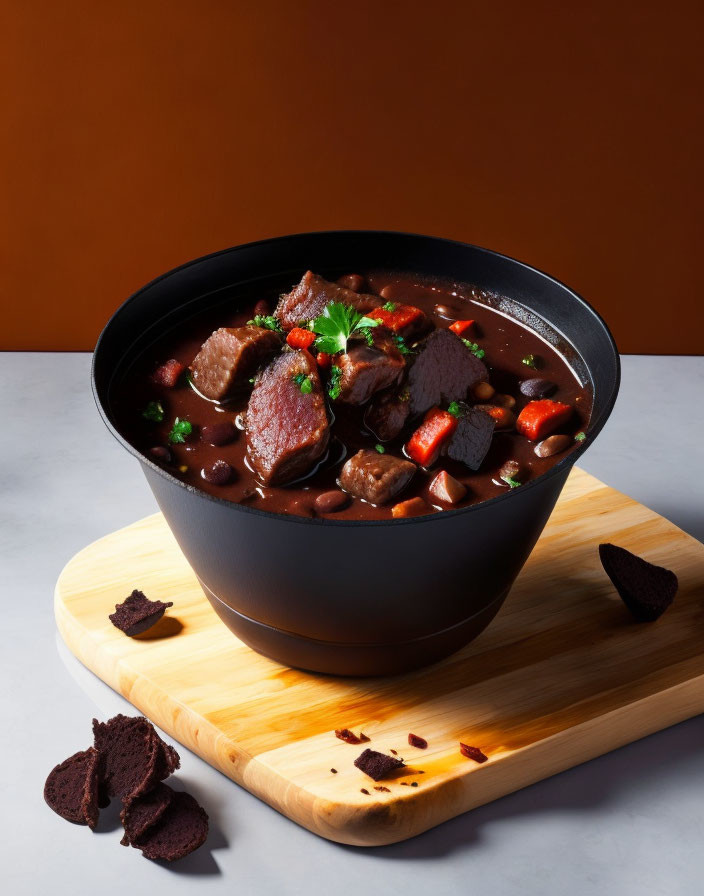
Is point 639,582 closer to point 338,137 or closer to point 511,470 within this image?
point 511,470

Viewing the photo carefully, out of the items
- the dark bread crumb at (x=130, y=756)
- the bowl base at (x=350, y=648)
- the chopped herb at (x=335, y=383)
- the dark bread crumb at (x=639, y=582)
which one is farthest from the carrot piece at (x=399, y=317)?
the dark bread crumb at (x=130, y=756)

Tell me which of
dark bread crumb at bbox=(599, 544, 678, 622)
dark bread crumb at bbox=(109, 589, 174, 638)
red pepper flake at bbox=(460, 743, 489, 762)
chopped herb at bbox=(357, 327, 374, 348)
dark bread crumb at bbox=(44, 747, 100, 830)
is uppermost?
chopped herb at bbox=(357, 327, 374, 348)

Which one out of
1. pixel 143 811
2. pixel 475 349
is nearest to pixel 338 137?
pixel 475 349

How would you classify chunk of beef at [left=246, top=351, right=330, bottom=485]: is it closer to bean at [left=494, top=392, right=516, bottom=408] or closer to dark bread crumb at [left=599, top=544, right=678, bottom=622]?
bean at [left=494, top=392, right=516, bottom=408]

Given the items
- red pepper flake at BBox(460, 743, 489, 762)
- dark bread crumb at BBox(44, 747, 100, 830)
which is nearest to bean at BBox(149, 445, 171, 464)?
dark bread crumb at BBox(44, 747, 100, 830)

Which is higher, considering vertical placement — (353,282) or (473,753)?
(353,282)

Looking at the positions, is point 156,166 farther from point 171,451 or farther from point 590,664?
point 590,664
